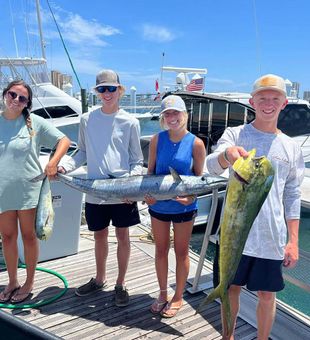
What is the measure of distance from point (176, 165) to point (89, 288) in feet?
4.60

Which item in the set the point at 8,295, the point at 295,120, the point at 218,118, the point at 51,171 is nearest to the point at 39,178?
the point at 51,171

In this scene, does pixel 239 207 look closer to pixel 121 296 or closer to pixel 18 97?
pixel 121 296

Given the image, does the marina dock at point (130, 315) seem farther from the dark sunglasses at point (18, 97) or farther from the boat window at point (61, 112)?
the boat window at point (61, 112)

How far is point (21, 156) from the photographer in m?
2.63

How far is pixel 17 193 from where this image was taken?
2.63 meters

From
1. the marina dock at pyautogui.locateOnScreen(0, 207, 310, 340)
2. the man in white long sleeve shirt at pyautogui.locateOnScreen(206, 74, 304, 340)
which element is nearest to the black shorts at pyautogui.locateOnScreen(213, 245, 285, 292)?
the man in white long sleeve shirt at pyautogui.locateOnScreen(206, 74, 304, 340)

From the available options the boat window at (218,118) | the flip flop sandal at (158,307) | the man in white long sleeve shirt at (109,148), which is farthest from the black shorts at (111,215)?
the boat window at (218,118)

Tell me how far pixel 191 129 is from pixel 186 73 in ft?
Answer: 8.20

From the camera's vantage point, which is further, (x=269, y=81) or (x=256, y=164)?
(x=269, y=81)

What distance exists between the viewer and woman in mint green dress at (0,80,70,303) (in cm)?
260

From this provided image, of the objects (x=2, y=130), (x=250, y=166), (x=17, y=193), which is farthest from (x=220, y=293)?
(x=2, y=130)

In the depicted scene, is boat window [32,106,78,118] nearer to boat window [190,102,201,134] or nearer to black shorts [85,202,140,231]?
boat window [190,102,201,134]

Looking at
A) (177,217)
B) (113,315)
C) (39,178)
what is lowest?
(113,315)

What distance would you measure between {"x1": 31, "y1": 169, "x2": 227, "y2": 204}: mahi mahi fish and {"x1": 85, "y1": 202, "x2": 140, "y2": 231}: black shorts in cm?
16
